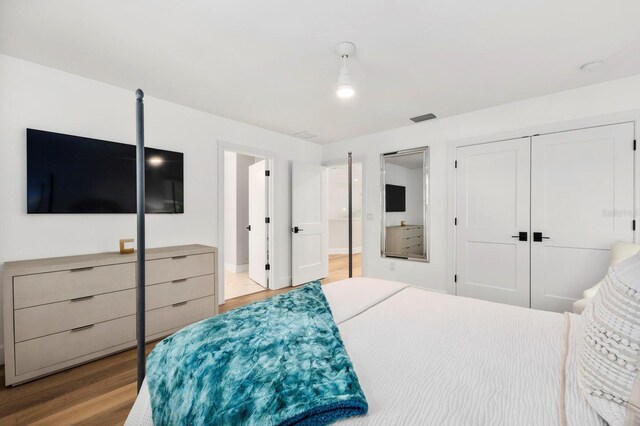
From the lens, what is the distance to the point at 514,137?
3184 mm

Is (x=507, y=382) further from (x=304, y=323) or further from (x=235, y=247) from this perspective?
(x=235, y=247)

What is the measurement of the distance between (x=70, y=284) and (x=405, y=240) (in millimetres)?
3751

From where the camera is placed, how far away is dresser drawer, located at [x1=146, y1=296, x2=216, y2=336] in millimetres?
2561

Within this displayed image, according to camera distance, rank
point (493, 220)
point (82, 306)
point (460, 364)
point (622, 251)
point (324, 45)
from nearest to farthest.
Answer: point (460, 364) → point (324, 45) → point (82, 306) → point (622, 251) → point (493, 220)

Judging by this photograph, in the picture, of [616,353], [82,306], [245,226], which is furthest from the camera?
[245,226]

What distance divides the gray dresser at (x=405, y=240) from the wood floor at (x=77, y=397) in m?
3.32

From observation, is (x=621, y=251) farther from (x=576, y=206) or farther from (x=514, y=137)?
(x=514, y=137)

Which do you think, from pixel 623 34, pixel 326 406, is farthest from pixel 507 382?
pixel 623 34

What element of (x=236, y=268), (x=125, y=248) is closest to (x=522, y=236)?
(x=125, y=248)

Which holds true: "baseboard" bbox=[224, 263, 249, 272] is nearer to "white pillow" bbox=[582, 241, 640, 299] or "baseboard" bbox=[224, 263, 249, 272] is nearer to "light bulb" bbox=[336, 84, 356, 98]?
"light bulb" bbox=[336, 84, 356, 98]

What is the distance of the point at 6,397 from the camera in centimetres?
181

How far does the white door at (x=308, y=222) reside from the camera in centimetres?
444

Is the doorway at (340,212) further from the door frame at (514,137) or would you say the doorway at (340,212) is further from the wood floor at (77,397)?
the wood floor at (77,397)

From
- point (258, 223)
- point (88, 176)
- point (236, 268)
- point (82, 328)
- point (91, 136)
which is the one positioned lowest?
point (236, 268)
